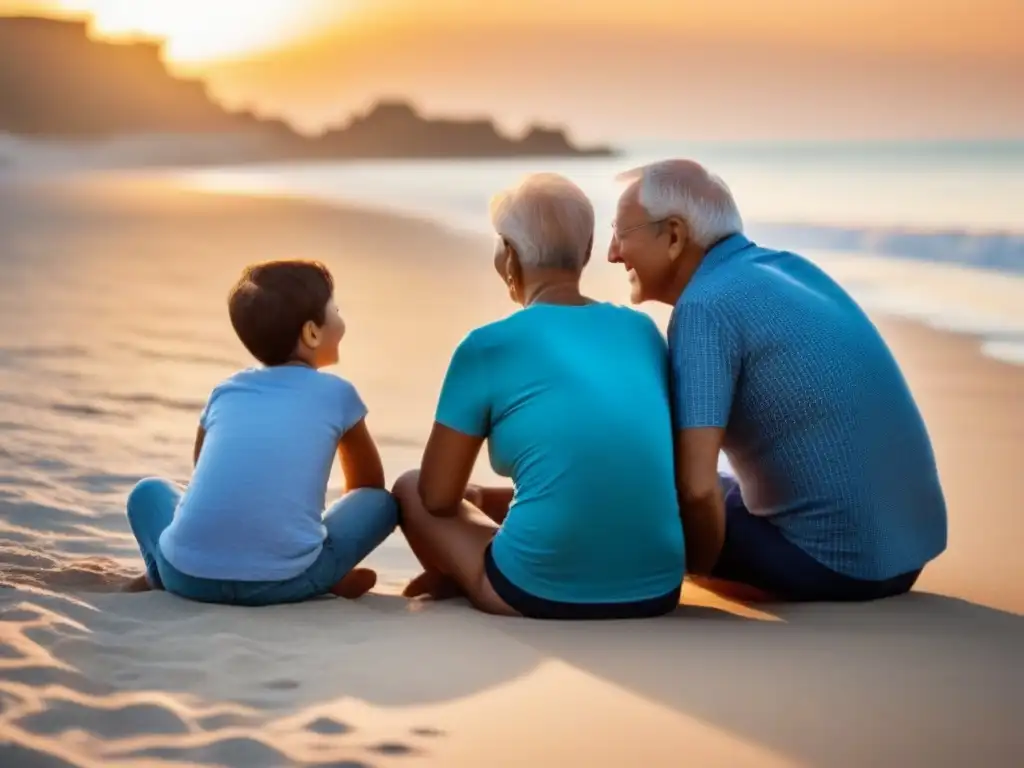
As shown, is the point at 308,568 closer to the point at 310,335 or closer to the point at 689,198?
the point at 310,335

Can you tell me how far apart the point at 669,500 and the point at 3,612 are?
152cm

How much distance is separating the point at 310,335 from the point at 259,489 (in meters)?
0.44

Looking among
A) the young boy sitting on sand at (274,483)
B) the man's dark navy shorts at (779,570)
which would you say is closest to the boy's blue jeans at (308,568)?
the young boy sitting on sand at (274,483)

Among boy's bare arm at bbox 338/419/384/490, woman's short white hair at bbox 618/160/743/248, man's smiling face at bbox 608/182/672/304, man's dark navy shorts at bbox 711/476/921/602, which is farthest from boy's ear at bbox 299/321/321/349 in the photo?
man's dark navy shorts at bbox 711/476/921/602

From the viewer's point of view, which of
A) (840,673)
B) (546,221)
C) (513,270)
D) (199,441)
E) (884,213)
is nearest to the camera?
(840,673)

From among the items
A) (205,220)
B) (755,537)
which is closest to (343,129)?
(205,220)

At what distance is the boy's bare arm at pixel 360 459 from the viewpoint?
11.5ft

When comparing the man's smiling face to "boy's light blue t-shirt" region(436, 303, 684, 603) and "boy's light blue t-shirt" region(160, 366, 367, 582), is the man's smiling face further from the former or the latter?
"boy's light blue t-shirt" region(160, 366, 367, 582)

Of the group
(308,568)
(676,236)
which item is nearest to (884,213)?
(676,236)

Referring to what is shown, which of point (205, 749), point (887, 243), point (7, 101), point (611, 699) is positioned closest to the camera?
point (205, 749)

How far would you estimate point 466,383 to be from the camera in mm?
3188

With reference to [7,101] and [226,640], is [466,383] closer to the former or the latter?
[226,640]

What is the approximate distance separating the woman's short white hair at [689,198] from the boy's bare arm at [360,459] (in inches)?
36.3

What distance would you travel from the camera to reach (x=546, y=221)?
3.24 m
